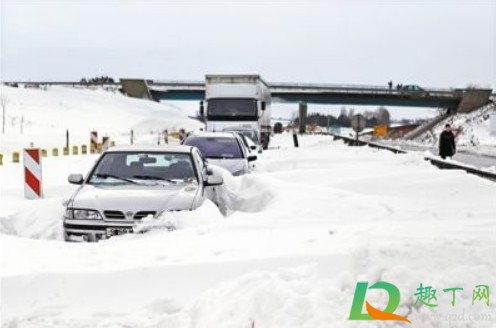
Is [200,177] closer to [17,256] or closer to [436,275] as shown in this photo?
[17,256]

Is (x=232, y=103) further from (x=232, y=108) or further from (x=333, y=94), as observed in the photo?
(x=333, y=94)

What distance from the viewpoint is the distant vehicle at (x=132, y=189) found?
7.00 m

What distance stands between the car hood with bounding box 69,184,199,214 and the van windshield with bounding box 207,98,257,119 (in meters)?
21.1

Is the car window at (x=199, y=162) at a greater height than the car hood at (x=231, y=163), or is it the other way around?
the car window at (x=199, y=162)

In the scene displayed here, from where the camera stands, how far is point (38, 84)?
94.0 metres

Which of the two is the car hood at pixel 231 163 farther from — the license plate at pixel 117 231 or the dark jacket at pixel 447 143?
the dark jacket at pixel 447 143

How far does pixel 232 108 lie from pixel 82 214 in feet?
72.1

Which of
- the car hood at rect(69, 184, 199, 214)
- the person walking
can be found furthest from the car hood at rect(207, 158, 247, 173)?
the person walking

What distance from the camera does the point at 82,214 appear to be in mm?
7145

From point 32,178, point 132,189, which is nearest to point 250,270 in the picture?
point 132,189

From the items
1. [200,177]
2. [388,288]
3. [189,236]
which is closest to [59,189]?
[200,177]

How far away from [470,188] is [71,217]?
6.57 metres

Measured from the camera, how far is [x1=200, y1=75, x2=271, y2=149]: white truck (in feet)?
93.6

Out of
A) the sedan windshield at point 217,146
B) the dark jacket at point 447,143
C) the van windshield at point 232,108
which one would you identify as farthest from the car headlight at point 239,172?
the van windshield at point 232,108
